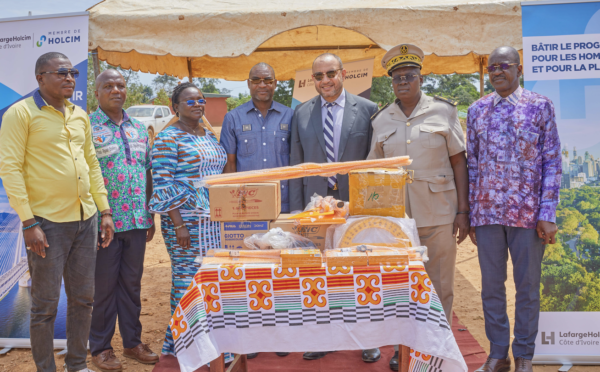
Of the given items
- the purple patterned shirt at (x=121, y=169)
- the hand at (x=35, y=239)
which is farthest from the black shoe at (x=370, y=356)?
the hand at (x=35, y=239)

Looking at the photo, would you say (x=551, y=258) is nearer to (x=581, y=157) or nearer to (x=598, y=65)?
(x=581, y=157)

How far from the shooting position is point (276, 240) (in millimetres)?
2439

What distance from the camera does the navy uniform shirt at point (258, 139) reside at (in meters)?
3.78

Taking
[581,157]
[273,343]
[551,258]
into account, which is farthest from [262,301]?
[581,157]

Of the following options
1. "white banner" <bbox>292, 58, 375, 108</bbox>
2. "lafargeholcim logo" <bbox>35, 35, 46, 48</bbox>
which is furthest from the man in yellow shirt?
"white banner" <bbox>292, 58, 375, 108</bbox>

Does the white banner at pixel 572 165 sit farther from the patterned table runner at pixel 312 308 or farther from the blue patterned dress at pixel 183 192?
the blue patterned dress at pixel 183 192

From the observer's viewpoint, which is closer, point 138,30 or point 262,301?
point 262,301

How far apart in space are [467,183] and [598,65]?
1465mm

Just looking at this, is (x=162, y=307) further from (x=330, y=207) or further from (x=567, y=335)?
(x=567, y=335)

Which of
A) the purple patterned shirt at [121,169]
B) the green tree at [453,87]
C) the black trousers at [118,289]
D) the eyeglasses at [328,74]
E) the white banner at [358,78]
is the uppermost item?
the green tree at [453,87]

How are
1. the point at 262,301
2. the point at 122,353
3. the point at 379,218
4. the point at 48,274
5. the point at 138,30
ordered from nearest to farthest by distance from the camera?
the point at 262,301 → the point at 379,218 → the point at 48,274 → the point at 122,353 → the point at 138,30

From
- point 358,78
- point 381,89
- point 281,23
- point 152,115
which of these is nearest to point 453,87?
point 381,89

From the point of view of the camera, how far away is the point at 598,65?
3.58 metres

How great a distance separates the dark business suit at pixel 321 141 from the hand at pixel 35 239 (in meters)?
1.76
